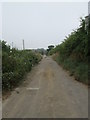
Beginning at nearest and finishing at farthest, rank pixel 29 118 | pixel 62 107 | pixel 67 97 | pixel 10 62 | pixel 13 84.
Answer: pixel 29 118 < pixel 62 107 < pixel 67 97 < pixel 13 84 < pixel 10 62

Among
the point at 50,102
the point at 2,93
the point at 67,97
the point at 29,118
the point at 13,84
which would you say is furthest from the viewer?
the point at 13,84

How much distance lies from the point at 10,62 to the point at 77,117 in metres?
9.83

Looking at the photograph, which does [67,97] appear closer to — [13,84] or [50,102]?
[50,102]

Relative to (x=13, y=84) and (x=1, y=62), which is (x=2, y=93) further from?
(x=1, y=62)

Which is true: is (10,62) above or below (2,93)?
above

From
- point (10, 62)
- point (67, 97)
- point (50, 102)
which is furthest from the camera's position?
point (10, 62)

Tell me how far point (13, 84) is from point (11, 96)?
10.0ft

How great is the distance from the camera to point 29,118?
799 cm

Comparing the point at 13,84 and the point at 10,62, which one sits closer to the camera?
the point at 13,84

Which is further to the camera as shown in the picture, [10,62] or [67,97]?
[10,62]

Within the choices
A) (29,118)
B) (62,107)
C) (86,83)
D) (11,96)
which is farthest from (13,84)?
(29,118)

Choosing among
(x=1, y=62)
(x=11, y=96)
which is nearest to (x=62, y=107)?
(x=11, y=96)

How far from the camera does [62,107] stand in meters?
9.48

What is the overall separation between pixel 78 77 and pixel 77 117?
9.91 metres
